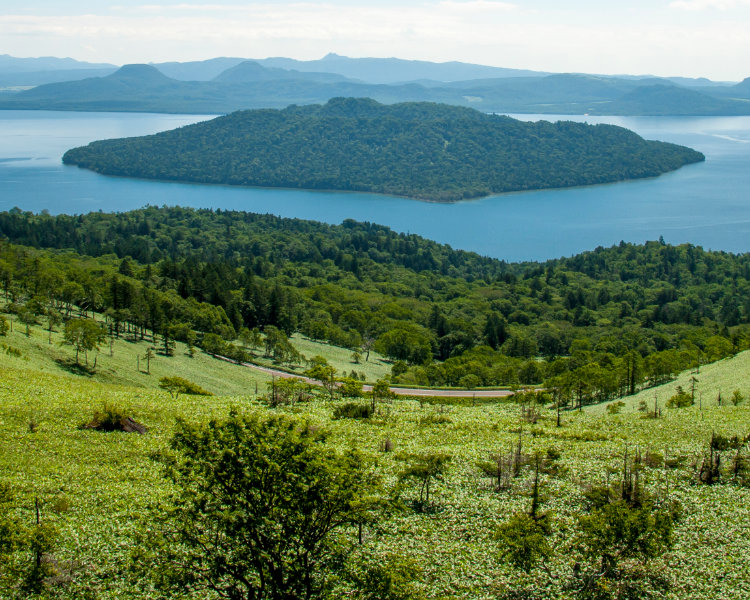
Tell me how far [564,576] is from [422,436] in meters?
16.7

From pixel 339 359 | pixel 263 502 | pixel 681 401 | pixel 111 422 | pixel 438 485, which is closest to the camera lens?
pixel 263 502

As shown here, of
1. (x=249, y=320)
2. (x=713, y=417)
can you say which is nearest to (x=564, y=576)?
(x=713, y=417)

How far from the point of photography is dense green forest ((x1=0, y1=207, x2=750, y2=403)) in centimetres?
6906

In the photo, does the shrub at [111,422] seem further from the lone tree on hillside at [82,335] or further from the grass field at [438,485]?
the lone tree on hillside at [82,335]

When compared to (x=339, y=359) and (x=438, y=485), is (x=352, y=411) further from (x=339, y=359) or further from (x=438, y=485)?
(x=339, y=359)

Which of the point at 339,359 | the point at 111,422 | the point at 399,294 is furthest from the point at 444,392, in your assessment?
the point at 399,294

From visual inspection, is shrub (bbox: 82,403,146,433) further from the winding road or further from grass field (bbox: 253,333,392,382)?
grass field (bbox: 253,333,392,382)

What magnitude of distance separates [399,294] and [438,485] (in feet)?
328

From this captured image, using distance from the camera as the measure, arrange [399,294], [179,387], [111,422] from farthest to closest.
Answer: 1. [399,294]
2. [179,387]
3. [111,422]

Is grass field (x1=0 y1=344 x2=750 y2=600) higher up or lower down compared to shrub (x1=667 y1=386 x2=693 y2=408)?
higher up

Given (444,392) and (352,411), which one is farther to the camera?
(444,392)

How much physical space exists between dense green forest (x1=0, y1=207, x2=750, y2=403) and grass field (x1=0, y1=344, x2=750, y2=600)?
39.3 ft

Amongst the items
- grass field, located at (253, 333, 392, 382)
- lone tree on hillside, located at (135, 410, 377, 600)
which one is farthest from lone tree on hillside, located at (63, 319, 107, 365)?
lone tree on hillside, located at (135, 410, 377, 600)

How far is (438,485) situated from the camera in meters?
32.2
